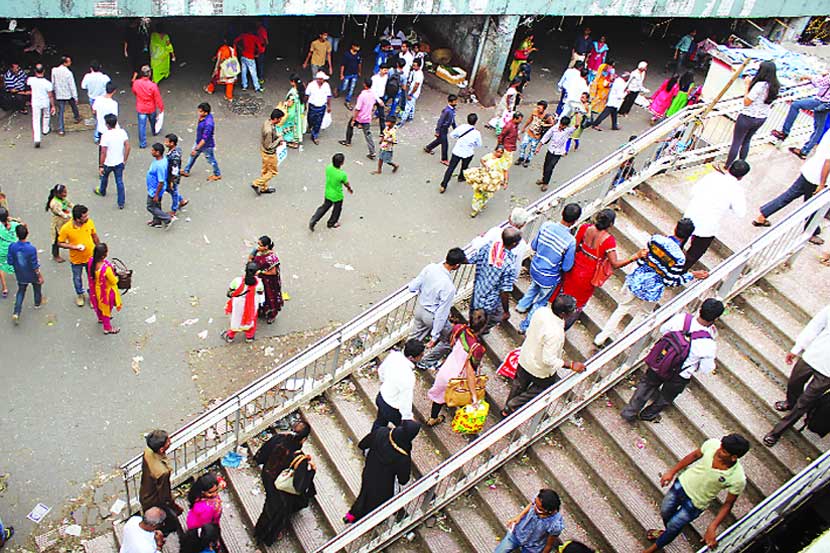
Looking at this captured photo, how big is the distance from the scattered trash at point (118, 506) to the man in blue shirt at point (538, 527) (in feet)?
12.9

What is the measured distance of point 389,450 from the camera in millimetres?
6750

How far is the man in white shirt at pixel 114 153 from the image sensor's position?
10984mm

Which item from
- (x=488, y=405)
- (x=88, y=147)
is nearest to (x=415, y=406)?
(x=488, y=405)

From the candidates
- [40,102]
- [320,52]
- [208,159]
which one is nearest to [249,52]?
[320,52]

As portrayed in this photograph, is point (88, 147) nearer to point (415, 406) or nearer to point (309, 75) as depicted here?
point (309, 75)

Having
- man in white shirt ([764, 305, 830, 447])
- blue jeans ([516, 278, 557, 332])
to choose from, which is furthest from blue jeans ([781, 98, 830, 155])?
blue jeans ([516, 278, 557, 332])

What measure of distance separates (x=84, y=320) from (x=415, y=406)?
14.9 ft

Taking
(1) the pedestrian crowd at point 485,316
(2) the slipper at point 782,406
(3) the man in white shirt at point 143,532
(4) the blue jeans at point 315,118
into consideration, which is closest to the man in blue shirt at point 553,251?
(1) the pedestrian crowd at point 485,316

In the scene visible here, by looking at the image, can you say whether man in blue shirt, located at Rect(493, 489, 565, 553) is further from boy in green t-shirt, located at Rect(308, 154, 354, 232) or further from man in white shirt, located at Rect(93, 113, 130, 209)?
man in white shirt, located at Rect(93, 113, 130, 209)

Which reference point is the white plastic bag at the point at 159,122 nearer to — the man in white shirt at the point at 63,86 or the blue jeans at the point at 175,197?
the man in white shirt at the point at 63,86

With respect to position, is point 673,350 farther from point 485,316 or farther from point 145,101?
point 145,101

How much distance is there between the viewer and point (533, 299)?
8.66 metres

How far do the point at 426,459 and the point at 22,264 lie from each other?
527cm

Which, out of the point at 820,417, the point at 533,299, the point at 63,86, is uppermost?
the point at 63,86
